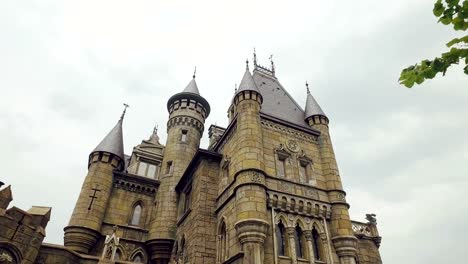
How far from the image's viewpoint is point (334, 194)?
15.2 meters

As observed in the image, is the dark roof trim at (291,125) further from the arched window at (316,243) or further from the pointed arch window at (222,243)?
the pointed arch window at (222,243)

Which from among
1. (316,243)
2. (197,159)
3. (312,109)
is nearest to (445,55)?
(316,243)

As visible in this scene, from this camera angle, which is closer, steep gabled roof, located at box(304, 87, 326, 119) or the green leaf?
the green leaf

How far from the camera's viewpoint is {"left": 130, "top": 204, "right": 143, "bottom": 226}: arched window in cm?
2110

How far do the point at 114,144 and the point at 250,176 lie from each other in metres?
13.9

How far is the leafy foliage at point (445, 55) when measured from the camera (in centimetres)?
307

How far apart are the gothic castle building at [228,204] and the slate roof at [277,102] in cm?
11

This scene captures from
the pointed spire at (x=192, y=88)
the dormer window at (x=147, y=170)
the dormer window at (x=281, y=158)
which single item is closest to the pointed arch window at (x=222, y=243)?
the dormer window at (x=281, y=158)

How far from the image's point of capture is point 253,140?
48.2ft

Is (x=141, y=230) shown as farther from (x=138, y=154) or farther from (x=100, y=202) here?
(x=138, y=154)

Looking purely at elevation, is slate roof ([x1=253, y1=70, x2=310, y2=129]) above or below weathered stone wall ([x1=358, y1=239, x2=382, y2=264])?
above

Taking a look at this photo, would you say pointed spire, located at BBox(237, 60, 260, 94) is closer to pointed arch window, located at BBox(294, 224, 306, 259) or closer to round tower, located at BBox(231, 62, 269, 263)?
round tower, located at BBox(231, 62, 269, 263)

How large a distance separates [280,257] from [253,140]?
550cm

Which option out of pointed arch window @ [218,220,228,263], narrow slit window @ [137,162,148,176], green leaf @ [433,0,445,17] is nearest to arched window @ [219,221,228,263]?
pointed arch window @ [218,220,228,263]
